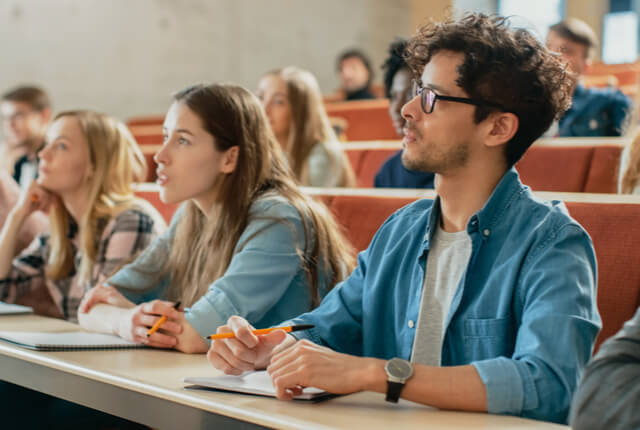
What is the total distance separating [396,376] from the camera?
1086 mm

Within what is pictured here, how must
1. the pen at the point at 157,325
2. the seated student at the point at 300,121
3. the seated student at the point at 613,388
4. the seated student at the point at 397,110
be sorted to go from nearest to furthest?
the seated student at the point at 613,388
the pen at the point at 157,325
the seated student at the point at 397,110
the seated student at the point at 300,121

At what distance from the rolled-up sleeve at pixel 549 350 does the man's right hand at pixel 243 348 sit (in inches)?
14.9

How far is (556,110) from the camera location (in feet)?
4.31

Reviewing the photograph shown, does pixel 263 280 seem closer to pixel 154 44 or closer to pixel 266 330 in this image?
pixel 266 330

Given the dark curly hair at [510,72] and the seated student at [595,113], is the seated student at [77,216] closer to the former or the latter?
the dark curly hair at [510,72]

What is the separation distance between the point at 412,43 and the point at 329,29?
7750mm

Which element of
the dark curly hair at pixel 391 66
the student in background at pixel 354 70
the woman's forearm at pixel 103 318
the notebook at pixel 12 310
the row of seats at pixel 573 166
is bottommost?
the notebook at pixel 12 310

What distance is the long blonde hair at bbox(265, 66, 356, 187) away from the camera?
11.5ft

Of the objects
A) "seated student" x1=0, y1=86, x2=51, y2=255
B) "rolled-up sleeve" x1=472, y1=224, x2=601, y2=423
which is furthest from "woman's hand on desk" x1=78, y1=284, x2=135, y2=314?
"seated student" x1=0, y1=86, x2=51, y2=255

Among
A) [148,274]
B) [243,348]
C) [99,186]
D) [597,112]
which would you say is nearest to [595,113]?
[597,112]

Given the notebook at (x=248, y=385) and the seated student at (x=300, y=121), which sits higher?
the seated student at (x=300, y=121)

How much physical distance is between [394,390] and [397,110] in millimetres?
1989

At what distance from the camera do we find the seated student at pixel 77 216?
225 cm

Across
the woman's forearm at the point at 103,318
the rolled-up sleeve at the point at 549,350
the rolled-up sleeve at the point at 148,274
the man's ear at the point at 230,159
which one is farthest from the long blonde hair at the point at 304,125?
the rolled-up sleeve at the point at 549,350
